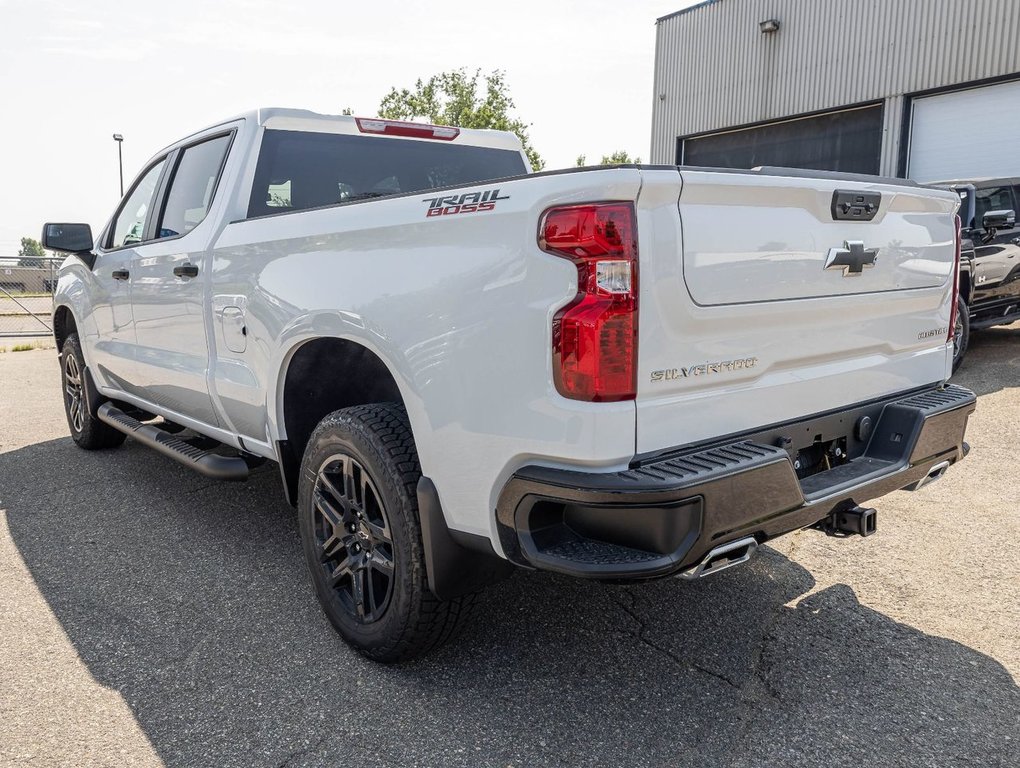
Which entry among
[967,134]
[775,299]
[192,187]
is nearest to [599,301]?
[775,299]

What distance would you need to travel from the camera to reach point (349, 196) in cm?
405

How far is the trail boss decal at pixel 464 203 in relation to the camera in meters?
2.27

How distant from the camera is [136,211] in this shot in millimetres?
4891

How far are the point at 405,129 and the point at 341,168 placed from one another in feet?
1.48

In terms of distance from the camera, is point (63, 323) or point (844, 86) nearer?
point (63, 323)

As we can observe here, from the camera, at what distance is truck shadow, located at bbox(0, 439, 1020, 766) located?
2398mm

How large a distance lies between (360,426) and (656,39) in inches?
787

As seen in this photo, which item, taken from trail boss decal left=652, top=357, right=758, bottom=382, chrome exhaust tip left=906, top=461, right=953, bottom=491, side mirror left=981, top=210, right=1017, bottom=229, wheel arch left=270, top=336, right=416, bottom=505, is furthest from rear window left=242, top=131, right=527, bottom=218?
side mirror left=981, top=210, right=1017, bottom=229

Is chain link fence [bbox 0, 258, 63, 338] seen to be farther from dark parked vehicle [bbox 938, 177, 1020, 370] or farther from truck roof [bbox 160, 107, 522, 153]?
dark parked vehicle [bbox 938, 177, 1020, 370]

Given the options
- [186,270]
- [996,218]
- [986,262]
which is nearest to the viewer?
[186,270]

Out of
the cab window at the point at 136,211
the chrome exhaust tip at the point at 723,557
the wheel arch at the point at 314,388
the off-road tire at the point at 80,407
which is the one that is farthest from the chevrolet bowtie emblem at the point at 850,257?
the off-road tire at the point at 80,407

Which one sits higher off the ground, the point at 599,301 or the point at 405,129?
the point at 405,129

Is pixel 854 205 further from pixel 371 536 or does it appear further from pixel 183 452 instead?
pixel 183 452

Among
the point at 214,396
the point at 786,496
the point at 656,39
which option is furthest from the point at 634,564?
the point at 656,39
